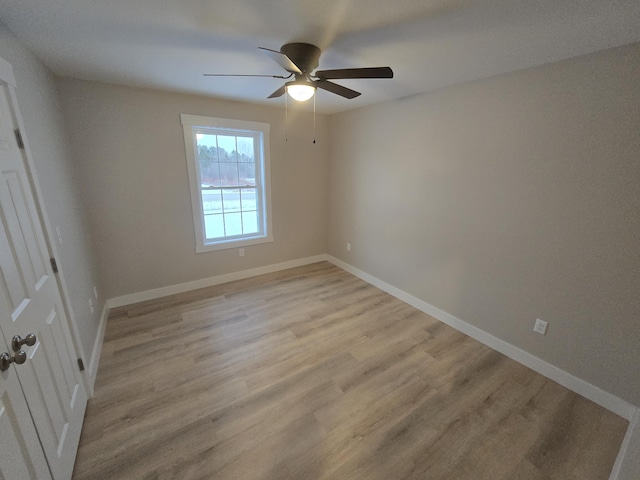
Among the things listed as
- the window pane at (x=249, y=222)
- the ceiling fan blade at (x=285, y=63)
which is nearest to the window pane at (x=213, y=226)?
the window pane at (x=249, y=222)

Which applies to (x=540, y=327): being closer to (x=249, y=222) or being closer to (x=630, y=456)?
(x=630, y=456)

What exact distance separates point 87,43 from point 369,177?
2.93 metres

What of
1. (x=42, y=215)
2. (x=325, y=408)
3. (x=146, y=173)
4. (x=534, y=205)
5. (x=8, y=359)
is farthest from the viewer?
(x=146, y=173)

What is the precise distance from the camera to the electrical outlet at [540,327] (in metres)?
2.13

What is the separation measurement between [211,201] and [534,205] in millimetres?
3507

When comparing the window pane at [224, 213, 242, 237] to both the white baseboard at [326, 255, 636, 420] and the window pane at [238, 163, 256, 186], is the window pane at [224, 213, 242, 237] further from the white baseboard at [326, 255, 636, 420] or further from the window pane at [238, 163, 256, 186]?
the white baseboard at [326, 255, 636, 420]

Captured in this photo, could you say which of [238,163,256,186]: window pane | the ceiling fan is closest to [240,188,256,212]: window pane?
[238,163,256,186]: window pane

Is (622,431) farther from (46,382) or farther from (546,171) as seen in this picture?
(46,382)

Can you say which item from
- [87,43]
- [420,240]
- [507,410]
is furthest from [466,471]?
[87,43]

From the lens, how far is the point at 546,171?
6.48 ft

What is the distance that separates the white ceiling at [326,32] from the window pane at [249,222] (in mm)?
1943

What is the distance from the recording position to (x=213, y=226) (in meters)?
3.64

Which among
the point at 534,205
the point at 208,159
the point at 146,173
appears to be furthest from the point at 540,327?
the point at 146,173

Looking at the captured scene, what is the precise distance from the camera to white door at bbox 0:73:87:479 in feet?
3.73
